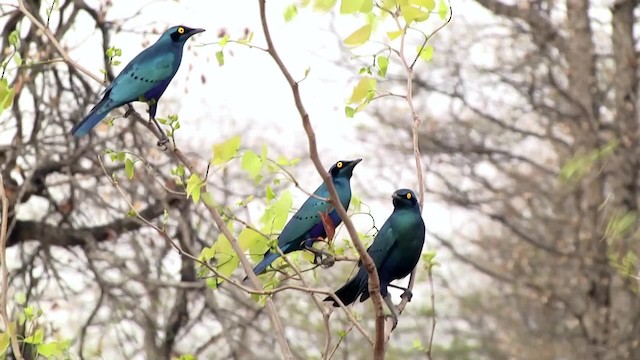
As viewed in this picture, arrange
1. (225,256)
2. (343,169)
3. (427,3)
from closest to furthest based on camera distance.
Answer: (427,3) → (225,256) → (343,169)

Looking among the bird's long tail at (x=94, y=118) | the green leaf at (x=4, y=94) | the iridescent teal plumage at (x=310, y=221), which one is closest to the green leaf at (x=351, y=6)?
the green leaf at (x=4, y=94)

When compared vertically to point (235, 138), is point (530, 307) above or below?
above

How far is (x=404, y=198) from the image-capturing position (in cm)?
280

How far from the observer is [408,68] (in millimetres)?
2473

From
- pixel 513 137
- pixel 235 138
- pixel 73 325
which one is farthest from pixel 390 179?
pixel 235 138

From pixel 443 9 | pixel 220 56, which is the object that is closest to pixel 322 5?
pixel 220 56

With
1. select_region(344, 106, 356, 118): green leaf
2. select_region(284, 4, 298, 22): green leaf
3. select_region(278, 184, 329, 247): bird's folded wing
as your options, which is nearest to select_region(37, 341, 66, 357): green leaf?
select_region(278, 184, 329, 247): bird's folded wing

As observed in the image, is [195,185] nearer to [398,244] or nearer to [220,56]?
[220,56]

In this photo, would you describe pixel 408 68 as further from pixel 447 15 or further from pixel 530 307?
pixel 530 307

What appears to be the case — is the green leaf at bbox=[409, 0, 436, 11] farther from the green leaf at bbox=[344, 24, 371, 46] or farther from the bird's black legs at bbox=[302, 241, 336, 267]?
the bird's black legs at bbox=[302, 241, 336, 267]

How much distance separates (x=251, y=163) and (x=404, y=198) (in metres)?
0.88

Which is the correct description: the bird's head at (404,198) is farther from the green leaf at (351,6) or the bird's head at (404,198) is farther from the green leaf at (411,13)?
the green leaf at (351,6)

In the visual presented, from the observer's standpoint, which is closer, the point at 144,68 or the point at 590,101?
the point at 144,68

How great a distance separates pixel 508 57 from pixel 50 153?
8.46 m
